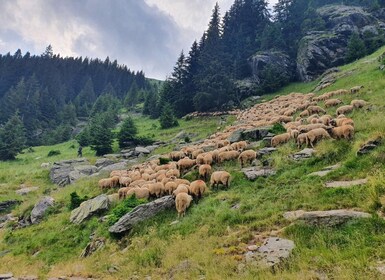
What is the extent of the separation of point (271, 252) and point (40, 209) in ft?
55.3

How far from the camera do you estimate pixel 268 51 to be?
67938 mm

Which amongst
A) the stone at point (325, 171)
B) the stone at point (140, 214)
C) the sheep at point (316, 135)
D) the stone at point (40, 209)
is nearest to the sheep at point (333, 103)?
the sheep at point (316, 135)

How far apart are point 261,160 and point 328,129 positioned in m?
3.69

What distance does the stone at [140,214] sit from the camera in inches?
534

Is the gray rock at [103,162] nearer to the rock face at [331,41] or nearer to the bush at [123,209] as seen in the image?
the bush at [123,209]

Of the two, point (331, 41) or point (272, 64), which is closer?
point (331, 41)

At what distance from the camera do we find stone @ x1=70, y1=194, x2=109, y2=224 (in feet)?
54.7

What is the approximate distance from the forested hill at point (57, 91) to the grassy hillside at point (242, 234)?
6458 centimetres

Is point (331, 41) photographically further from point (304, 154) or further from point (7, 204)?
point (7, 204)

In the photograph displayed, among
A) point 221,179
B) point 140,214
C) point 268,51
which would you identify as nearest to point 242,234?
point 221,179

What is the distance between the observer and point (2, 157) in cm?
5244

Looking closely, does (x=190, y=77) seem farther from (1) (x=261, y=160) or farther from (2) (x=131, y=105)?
(1) (x=261, y=160)

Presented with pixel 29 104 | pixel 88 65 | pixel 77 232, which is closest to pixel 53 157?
pixel 77 232

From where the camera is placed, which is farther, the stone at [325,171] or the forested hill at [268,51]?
the forested hill at [268,51]
